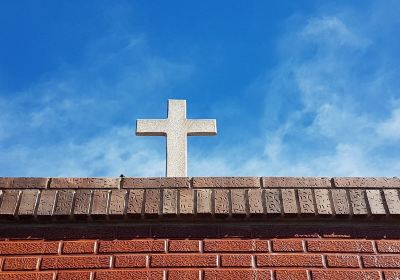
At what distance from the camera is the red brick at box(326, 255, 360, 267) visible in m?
2.14

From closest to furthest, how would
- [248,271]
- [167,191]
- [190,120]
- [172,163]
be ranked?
[248,271] → [167,191] → [172,163] → [190,120]

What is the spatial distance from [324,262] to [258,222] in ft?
1.14

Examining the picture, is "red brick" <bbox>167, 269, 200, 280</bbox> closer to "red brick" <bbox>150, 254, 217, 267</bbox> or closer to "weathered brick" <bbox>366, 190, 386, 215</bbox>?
A: "red brick" <bbox>150, 254, 217, 267</bbox>

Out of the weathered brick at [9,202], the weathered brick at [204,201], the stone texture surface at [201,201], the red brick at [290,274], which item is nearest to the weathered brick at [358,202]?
the stone texture surface at [201,201]

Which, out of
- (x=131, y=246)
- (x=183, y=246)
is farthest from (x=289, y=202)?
(x=131, y=246)

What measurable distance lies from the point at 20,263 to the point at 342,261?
4.83 feet

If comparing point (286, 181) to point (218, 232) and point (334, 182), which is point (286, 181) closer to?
point (334, 182)

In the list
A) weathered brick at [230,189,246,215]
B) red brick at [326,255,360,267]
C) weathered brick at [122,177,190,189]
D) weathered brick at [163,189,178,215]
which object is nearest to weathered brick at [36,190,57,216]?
weathered brick at [122,177,190,189]

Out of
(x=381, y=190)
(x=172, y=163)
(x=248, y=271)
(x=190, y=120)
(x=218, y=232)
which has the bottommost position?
(x=248, y=271)

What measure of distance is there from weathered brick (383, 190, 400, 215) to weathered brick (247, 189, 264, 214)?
607mm

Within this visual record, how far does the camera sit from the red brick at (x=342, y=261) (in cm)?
214

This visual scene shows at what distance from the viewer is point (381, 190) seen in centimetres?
229

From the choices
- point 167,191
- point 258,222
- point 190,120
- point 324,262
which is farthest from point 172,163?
point 324,262

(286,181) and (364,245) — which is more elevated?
(286,181)
